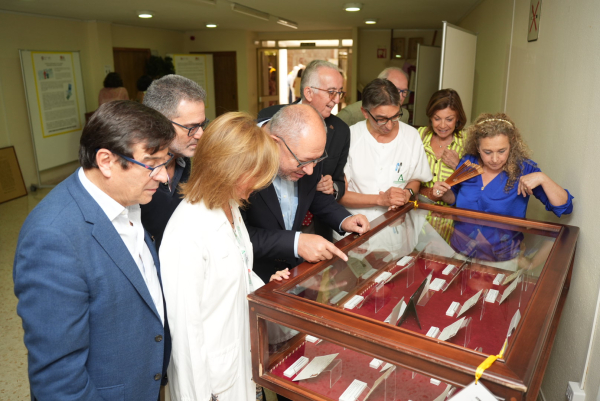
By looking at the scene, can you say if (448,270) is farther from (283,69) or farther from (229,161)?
(283,69)

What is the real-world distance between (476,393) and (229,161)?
3.00 feet

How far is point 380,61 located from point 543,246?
A: 9.73 metres

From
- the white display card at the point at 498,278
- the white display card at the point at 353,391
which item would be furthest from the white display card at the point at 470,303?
the white display card at the point at 353,391

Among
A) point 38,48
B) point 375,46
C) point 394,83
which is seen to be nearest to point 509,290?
point 394,83

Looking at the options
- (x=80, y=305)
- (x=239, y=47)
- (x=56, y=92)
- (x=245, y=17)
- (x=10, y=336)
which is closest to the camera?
(x=80, y=305)

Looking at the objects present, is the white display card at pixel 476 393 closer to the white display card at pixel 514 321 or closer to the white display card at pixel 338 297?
the white display card at pixel 514 321

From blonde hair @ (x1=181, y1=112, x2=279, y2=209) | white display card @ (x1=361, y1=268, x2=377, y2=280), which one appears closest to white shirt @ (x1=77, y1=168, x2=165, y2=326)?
blonde hair @ (x1=181, y1=112, x2=279, y2=209)

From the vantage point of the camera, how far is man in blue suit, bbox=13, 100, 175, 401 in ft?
3.58

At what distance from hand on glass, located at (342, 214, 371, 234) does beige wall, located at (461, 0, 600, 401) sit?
1.01m

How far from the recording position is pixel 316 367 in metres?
1.42

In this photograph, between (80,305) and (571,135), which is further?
(571,135)

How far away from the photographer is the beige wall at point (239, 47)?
36.5ft

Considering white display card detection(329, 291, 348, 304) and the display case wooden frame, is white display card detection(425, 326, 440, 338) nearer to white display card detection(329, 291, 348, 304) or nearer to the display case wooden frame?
the display case wooden frame

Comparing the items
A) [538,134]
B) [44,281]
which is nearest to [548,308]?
[44,281]
